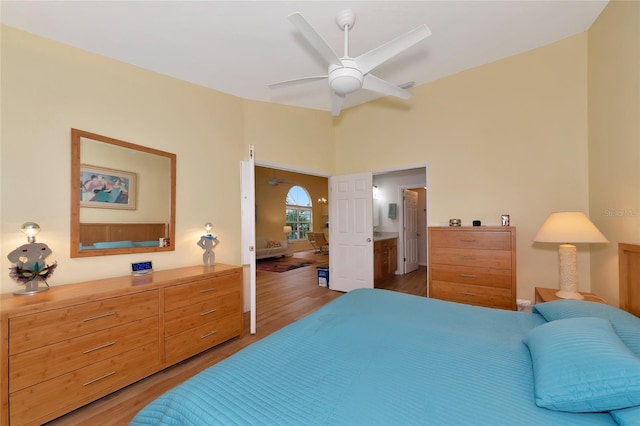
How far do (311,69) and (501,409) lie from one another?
3.21 m

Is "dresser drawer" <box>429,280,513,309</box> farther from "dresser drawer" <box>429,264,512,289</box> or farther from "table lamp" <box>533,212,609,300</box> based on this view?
"table lamp" <box>533,212,609,300</box>

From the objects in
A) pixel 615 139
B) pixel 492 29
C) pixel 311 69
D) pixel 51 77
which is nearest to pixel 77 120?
pixel 51 77

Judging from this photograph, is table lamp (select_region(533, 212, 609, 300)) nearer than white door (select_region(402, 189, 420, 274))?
Yes

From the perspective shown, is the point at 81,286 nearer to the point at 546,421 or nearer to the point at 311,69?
the point at 546,421

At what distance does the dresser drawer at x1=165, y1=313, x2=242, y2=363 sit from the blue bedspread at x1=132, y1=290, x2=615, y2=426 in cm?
124

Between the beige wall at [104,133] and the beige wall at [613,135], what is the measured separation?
11.5 feet

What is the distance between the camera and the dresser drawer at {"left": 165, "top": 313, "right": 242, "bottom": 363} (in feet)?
6.95

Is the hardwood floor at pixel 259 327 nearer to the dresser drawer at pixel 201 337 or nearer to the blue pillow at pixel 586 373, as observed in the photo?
the dresser drawer at pixel 201 337

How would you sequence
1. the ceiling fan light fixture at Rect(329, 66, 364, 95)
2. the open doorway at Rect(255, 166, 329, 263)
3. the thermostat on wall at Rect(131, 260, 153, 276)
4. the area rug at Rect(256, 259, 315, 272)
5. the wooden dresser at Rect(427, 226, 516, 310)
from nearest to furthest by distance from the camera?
the ceiling fan light fixture at Rect(329, 66, 364, 95) → the thermostat on wall at Rect(131, 260, 153, 276) → the wooden dresser at Rect(427, 226, 516, 310) → the area rug at Rect(256, 259, 315, 272) → the open doorway at Rect(255, 166, 329, 263)

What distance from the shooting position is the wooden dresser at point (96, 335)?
4.75 feet

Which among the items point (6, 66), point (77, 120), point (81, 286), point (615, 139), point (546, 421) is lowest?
point (546, 421)

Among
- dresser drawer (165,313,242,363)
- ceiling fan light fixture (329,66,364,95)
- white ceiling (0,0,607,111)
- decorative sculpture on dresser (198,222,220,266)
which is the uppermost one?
white ceiling (0,0,607,111)

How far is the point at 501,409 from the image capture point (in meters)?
0.83

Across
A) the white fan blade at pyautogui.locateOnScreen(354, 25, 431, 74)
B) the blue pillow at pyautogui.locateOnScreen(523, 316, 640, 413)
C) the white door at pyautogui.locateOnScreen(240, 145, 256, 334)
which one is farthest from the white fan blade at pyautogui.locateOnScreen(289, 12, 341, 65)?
the blue pillow at pyautogui.locateOnScreen(523, 316, 640, 413)
